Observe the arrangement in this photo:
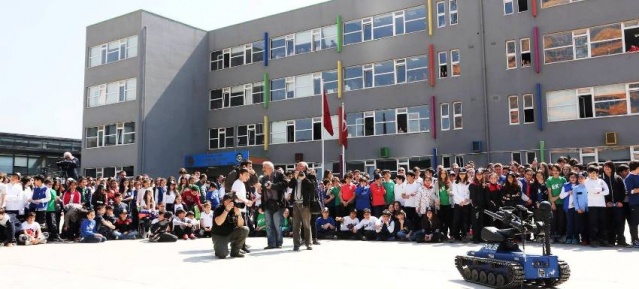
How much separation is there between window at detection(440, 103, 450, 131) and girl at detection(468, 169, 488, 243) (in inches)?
679

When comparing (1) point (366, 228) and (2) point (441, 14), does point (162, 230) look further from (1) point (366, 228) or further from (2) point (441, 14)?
(2) point (441, 14)

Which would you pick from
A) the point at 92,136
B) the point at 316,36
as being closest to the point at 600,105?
the point at 316,36

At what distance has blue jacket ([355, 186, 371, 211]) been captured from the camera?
1769cm

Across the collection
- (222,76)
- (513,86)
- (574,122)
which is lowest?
(574,122)

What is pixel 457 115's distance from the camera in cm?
3145

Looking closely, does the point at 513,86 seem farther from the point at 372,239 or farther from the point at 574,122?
the point at 372,239

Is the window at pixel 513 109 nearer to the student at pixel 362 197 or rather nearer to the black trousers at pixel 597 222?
the student at pixel 362 197

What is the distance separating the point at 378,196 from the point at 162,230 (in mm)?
6875

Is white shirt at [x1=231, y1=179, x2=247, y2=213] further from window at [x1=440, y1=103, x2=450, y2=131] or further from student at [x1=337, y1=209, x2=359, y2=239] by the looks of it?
window at [x1=440, y1=103, x2=450, y2=131]

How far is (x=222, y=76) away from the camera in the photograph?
43312 millimetres

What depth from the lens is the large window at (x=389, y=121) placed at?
108 ft

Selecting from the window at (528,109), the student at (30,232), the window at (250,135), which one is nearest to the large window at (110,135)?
the window at (250,135)

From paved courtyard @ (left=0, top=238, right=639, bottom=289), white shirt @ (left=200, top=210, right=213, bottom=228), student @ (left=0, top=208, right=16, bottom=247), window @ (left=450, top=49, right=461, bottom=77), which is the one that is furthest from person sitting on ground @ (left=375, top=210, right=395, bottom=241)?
window @ (left=450, top=49, right=461, bottom=77)

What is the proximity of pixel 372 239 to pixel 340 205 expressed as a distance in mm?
1821
